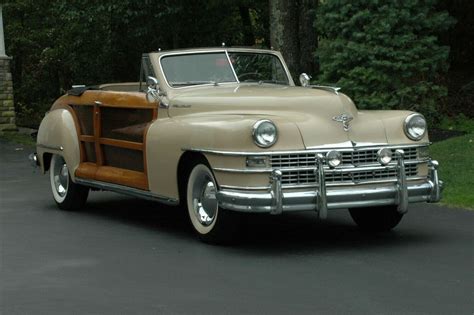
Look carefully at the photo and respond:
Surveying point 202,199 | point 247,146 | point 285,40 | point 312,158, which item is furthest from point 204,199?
point 285,40

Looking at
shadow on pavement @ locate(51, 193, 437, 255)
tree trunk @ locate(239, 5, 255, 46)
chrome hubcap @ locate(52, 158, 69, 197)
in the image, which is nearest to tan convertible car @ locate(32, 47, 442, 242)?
shadow on pavement @ locate(51, 193, 437, 255)

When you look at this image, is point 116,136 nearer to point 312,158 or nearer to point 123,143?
point 123,143

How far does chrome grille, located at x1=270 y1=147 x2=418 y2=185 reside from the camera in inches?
354

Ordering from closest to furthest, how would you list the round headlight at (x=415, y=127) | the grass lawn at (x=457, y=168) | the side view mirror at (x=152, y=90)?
the round headlight at (x=415, y=127), the side view mirror at (x=152, y=90), the grass lawn at (x=457, y=168)

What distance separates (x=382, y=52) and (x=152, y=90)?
793 centimetres

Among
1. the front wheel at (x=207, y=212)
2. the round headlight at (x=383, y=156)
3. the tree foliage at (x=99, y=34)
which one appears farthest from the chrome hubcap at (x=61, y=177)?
the tree foliage at (x=99, y=34)

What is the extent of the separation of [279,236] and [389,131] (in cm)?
142

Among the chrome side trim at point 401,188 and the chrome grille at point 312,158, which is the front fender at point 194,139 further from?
the chrome side trim at point 401,188

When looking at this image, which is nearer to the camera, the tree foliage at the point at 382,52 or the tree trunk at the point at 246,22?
the tree foliage at the point at 382,52

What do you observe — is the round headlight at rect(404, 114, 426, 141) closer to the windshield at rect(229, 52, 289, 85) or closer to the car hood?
the car hood

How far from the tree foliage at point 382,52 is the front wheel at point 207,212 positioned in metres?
8.32

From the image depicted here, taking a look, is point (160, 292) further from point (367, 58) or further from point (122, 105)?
point (367, 58)

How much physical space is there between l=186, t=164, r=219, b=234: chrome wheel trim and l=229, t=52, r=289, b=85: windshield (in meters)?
1.71

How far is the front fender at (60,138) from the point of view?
1186cm
